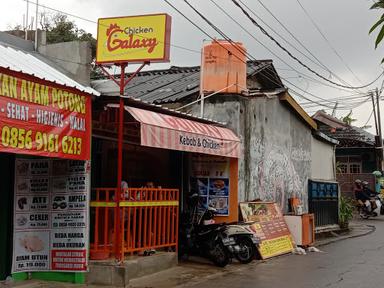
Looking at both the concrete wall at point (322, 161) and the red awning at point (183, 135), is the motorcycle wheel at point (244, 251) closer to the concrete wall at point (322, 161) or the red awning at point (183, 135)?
the red awning at point (183, 135)

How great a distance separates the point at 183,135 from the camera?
10672 millimetres

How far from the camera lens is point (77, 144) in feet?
28.2

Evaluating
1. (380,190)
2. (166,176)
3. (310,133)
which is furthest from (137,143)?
(380,190)

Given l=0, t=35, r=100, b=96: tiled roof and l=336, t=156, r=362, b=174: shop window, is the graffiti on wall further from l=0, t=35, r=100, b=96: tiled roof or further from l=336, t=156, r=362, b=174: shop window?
l=336, t=156, r=362, b=174: shop window

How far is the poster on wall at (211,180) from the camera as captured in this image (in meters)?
13.6

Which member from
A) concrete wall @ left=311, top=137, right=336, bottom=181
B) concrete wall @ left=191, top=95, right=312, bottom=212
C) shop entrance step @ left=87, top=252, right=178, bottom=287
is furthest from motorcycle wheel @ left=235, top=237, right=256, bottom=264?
concrete wall @ left=311, top=137, right=336, bottom=181

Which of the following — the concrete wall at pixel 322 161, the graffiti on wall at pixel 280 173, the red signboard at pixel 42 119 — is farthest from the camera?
the concrete wall at pixel 322 161

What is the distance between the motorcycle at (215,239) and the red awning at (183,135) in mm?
1403

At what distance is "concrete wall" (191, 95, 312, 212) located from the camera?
14.1 metres

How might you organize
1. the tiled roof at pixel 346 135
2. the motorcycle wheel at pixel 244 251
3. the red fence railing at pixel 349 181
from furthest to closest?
the tiled roof at pixel 346 135 < the red fence railing at pixel 349 181 < the motorcycle wheel at pixel 244 251

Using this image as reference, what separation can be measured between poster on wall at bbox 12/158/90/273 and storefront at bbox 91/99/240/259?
496 mm

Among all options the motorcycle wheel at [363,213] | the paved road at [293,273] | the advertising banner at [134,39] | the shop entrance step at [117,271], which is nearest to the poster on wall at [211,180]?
the paved road at [293,273]

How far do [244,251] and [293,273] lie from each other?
1.58 metres

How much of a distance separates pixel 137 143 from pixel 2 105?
551 centimetres
